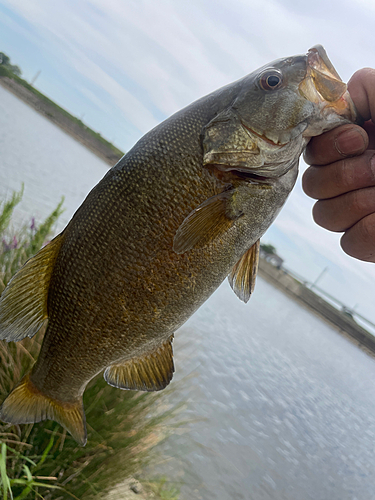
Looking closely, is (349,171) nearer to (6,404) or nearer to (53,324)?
(53,324)

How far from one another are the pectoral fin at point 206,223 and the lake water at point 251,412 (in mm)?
2682

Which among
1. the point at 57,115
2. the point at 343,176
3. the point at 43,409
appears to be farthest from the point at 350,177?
the point at 57,115

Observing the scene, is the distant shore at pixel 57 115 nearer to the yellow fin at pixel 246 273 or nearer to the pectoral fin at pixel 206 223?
the yellow fin at pixel 246 273

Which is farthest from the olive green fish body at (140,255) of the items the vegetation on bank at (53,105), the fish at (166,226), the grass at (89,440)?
the vegetation on bank at (53,105)

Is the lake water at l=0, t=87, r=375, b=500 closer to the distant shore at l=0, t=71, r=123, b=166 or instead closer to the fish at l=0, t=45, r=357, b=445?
the fish at l=0, t=45, r=357, b=445

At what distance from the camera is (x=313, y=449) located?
9.04 meters

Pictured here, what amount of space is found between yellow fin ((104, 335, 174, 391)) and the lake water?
2.24 m

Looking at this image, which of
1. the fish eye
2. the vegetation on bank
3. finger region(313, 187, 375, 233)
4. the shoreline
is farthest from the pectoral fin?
the vegetation on bank

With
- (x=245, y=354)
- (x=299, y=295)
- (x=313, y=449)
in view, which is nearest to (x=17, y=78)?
(x=299, y=295)

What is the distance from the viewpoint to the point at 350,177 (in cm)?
155

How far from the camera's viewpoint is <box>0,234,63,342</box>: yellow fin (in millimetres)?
1443

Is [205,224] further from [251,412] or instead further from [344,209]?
[251,412]

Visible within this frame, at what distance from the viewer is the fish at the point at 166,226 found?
1338mm

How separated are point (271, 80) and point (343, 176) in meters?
0.51
